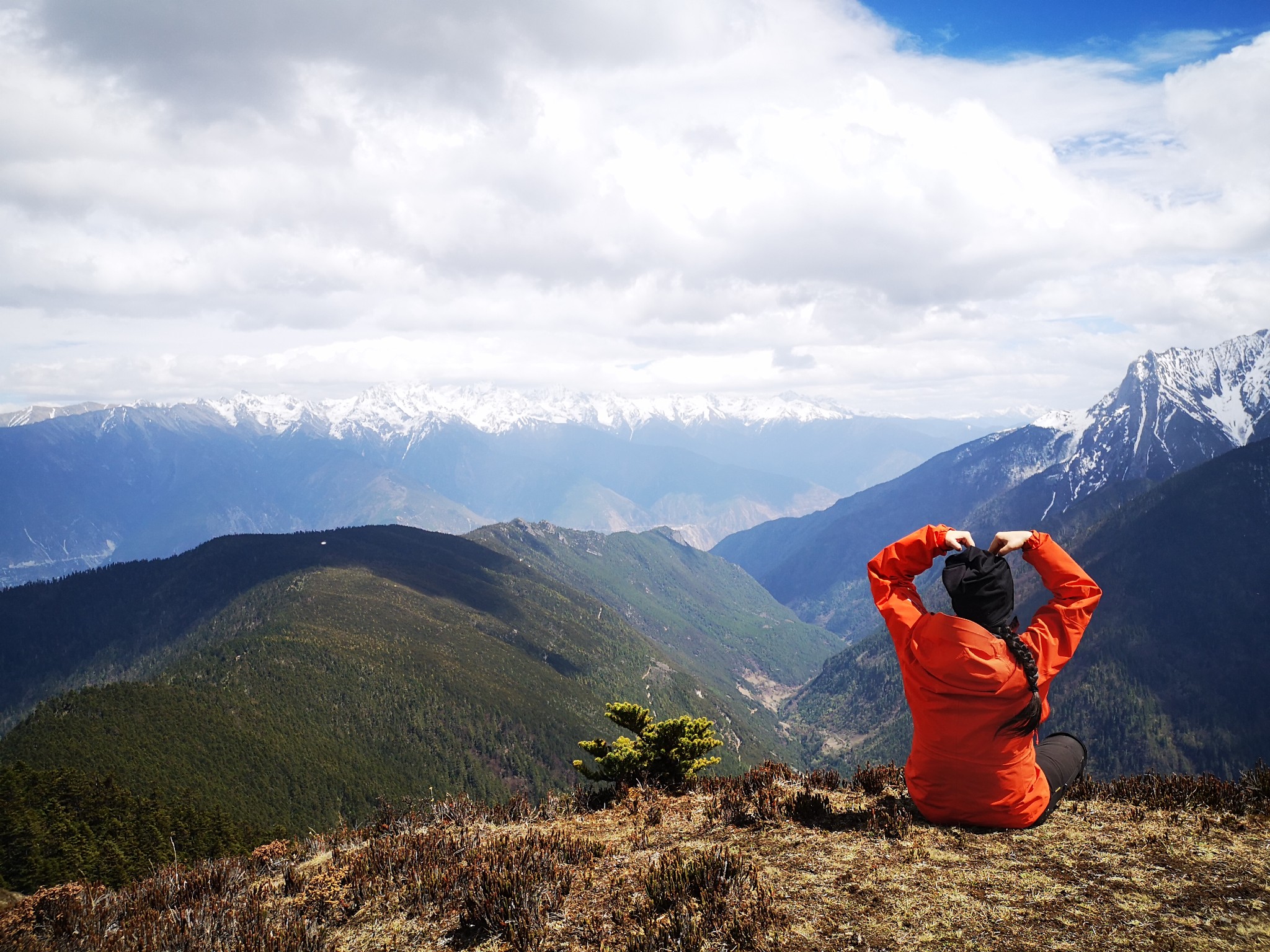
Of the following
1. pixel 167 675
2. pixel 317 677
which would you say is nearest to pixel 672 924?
pixel 317 677

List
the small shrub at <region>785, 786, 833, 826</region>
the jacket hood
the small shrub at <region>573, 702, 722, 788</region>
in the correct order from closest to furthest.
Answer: the jacket hood
the small shrub at <region>785, 786, 833, 826</region>
the small shrub at <region>573, 702, 722, 788</region>

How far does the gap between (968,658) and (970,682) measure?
0.35 m

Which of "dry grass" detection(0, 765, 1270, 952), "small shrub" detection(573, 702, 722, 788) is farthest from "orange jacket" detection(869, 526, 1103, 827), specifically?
"small shrub" detection(573, 702, 722, 788)

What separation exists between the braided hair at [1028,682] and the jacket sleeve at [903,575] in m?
1.05

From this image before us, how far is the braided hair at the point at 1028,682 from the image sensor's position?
27.4 ft

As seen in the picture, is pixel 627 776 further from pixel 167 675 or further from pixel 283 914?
pixel 167 675

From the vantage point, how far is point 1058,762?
1058 centimetres

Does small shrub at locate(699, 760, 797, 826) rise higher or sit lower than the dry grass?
A: lower

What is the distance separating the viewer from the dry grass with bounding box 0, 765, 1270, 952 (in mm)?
7488

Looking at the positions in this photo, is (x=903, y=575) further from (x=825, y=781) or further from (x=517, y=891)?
(x=825, y=781)

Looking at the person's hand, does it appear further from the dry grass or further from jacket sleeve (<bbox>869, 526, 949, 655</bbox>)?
the dry grass

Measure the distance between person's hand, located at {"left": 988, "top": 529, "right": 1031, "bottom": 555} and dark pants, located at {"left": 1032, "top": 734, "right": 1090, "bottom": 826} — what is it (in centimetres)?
352

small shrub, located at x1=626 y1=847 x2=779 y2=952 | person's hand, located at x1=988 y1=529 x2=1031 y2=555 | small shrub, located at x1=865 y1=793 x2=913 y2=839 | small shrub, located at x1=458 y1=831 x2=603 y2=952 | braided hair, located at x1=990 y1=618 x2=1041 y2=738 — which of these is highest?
person's hand, located at x1=988 y1=529 x2=1031 y2=555

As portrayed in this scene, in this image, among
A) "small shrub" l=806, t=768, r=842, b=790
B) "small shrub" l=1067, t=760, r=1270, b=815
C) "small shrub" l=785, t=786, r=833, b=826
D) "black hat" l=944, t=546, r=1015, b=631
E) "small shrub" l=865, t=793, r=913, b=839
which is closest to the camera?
"black hat" l=944, t=546, r=1015, b=631
